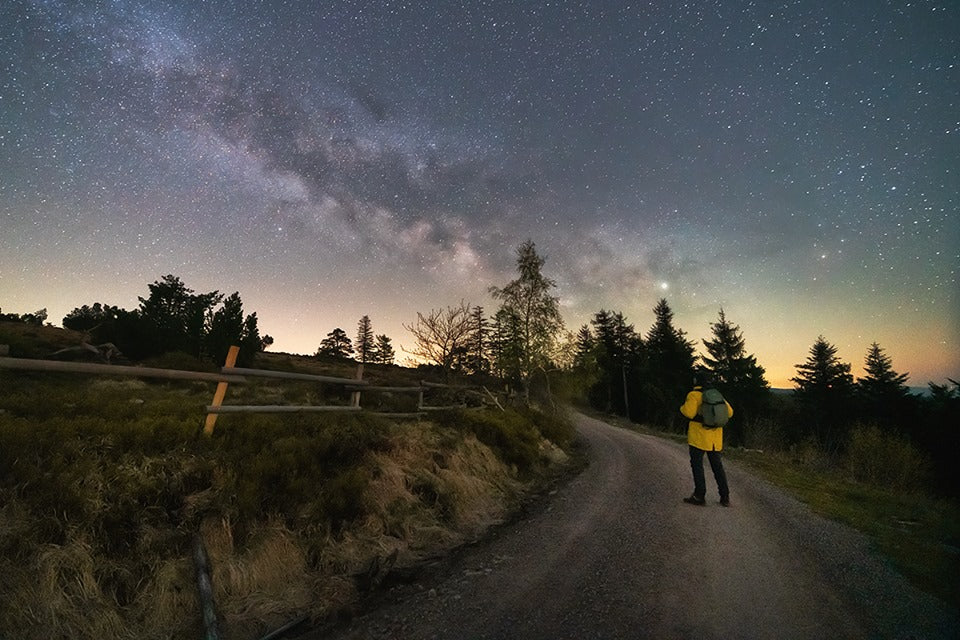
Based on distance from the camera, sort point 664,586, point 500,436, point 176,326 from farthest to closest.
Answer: point 176,326
point 500,436
point 664,586

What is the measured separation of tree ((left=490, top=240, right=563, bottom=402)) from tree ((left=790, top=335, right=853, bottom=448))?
3713 centimetres

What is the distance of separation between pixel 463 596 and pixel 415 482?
99.6 inches

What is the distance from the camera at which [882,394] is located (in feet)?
125

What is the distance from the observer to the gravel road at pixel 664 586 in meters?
3.40

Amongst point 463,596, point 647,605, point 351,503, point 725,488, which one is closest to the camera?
point 647,605

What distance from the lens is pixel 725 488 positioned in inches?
267

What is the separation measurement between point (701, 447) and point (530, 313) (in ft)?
49.7

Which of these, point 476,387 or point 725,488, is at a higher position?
point 476,387

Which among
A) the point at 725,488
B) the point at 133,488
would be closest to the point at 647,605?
the point at 725,488

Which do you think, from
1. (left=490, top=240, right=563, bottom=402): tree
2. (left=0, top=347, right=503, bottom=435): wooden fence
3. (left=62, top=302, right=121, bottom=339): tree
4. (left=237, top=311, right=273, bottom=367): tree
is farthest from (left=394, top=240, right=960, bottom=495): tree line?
(left=62, top=302, right=121, bottom=339): tree

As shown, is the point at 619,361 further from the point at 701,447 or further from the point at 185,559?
the point at 185,559

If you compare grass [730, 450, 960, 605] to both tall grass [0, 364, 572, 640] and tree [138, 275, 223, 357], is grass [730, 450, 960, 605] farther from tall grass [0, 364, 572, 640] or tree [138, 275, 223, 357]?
tree [138, 275, 223, 357]

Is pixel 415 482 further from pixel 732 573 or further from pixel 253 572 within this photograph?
pixel 732 573

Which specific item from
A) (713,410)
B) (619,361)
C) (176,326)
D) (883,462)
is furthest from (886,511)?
(619,361)
